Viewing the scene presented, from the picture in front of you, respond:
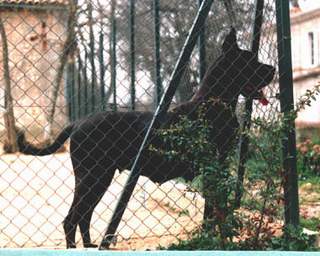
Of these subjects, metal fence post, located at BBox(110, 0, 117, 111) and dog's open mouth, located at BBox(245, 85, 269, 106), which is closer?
dog's open mouth, located at BBox(245, 85, 269, 106)

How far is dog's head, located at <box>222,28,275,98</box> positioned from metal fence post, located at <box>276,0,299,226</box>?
0.48 metres

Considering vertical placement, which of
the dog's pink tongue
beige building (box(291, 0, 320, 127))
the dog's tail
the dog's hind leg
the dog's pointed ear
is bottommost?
the dog's hind leg

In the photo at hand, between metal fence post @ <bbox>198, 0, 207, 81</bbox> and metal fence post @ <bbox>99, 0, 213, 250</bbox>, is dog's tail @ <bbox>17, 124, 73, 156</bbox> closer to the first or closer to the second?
metal fence post @ <bbox>99, 0, 213, 250</bbox>

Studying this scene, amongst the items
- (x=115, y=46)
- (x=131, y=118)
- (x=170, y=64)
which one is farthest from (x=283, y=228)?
(x=115, y=46)

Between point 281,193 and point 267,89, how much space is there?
1.32m

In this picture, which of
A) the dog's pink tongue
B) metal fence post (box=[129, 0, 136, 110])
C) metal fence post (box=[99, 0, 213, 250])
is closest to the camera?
metal fence post (box=[99, 0, 213, 250])

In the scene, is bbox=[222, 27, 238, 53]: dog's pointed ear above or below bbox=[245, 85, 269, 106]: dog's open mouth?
above

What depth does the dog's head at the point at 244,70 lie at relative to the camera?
4.50m

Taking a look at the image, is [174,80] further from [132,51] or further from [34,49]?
[132,51]

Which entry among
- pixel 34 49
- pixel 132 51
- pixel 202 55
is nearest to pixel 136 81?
pixel 132 51

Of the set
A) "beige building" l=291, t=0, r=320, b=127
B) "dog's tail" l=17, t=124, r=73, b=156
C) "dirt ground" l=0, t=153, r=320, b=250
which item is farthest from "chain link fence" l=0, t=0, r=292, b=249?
"beige building" l=291, t=0, r=320, b=127

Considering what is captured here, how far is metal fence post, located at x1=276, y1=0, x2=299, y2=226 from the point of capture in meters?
3.89

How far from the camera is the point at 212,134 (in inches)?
168

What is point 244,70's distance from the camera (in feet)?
15.0
